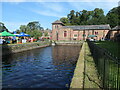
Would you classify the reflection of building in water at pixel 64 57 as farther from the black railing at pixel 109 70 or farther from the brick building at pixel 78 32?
the brick building at pixel 78 32

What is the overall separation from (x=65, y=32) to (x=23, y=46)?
3797 centimetres

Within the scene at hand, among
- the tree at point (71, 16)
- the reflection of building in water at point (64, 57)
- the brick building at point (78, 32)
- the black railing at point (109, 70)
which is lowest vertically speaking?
the reflection of building in water at point (64, 57)

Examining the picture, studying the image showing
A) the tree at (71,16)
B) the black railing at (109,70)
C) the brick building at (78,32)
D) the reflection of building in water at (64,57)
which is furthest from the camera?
the tree at (71,16)

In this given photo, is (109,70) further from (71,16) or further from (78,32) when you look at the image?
(71,16)

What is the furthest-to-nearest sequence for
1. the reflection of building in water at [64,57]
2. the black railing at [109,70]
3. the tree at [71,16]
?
the tree at [71,16] → the reflection of building in water at [64,57] → the black railing at [109,70]

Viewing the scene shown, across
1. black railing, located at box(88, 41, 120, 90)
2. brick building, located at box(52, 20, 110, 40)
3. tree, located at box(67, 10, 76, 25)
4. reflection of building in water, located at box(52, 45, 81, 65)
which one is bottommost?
reflection of building in water, located at box(52, 45, 81, 65)

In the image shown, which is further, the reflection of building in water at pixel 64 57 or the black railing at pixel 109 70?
the reflection of building in water at pixel 64 57

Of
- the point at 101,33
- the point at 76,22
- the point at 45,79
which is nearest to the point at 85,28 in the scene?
the point at 101,33

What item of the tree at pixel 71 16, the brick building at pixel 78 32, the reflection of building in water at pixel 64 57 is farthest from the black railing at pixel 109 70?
the tree at pixel 71 16

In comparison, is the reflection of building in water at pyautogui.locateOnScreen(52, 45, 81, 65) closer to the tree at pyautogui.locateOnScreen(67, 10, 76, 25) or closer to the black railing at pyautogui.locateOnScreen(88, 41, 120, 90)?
the black railing at pyautogui.locateOnScreen(88, 41, 120, 90)

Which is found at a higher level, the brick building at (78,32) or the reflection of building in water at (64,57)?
the brick building at (78,32)

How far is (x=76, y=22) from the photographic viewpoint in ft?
310

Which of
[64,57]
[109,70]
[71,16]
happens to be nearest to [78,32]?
[64,57]

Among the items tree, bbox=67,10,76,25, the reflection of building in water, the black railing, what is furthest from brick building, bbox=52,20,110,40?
the black railing
